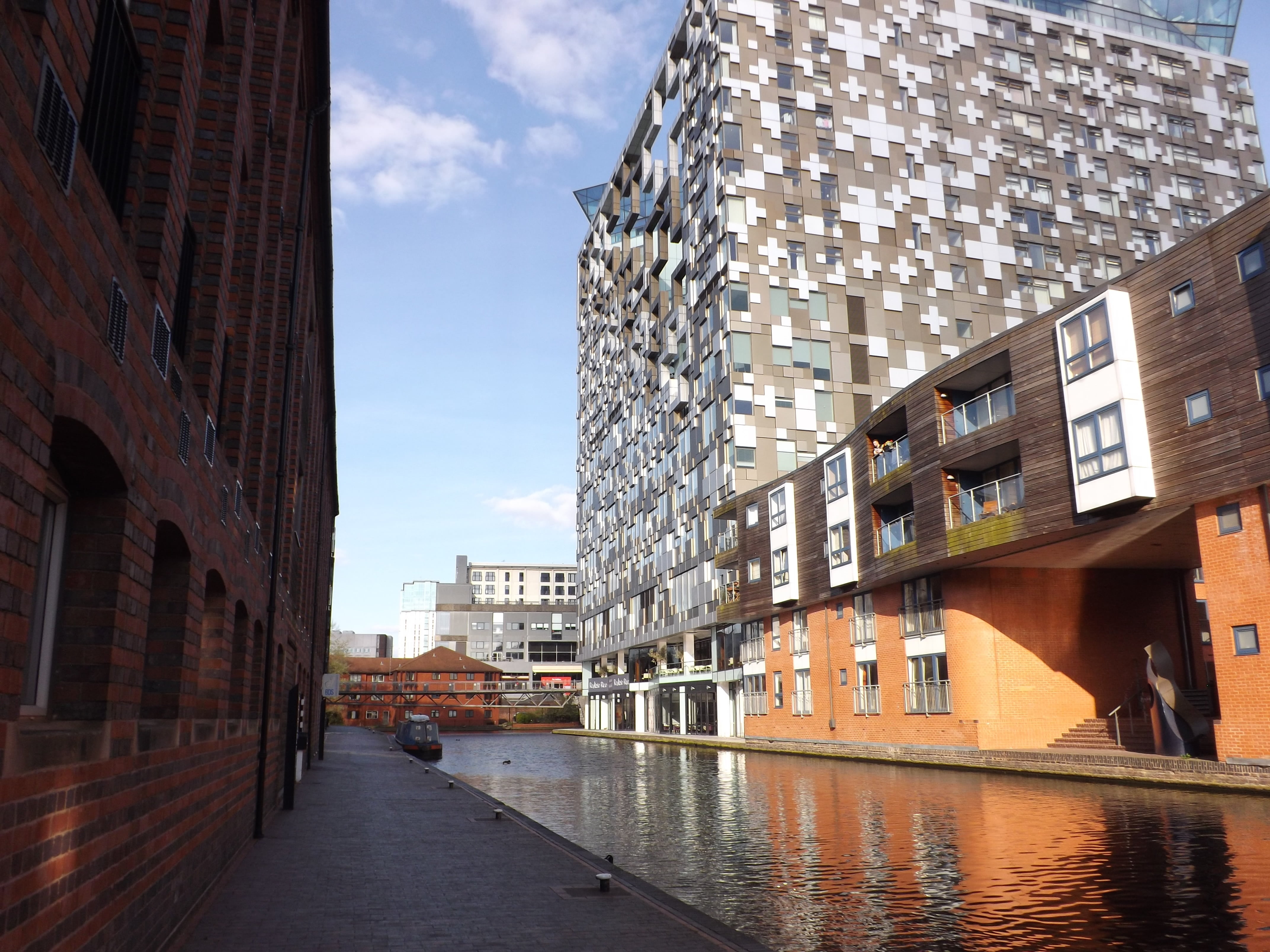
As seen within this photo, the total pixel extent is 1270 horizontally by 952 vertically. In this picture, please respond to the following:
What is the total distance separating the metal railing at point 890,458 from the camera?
3500cm

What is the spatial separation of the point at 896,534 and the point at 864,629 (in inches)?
245

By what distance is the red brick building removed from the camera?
4.01 m

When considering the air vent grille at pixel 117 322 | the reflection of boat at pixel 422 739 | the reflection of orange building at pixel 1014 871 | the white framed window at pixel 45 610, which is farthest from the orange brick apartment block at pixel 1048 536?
the white framed window at pixel 45 610

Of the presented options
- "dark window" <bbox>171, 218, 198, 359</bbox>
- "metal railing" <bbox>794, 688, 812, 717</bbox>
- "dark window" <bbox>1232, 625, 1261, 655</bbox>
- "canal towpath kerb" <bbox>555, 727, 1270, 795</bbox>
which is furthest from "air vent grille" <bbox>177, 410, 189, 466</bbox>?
"metal railing" <bbox>794, 688, 812, 717</bbox>

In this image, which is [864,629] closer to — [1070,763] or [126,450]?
[1070,763]

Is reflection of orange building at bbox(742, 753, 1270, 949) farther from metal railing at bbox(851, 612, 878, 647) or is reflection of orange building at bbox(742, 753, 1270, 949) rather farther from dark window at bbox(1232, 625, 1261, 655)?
metal railing at bbox(851, 612, 878, 647)

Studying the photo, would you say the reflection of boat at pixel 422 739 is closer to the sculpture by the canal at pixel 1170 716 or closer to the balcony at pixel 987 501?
the balcony at pixel 987 501

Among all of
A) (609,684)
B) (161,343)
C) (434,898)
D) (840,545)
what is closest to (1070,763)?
(840,545)

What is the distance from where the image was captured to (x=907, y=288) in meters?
56.2

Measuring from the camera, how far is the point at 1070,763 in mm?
25188

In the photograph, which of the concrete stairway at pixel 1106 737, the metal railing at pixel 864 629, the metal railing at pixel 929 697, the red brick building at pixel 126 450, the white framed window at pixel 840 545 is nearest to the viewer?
the red brick building at pixel 126 450

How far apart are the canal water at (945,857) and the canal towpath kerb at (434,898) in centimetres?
93

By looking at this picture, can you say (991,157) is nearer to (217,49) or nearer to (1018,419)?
(1018,419)

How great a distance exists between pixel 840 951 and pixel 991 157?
5936cm
